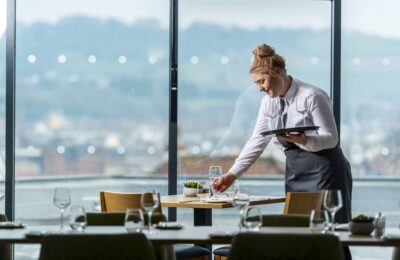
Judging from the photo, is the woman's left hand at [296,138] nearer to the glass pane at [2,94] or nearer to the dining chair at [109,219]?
the dining chair at [109,219]

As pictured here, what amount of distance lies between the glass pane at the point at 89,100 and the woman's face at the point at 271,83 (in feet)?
6.61

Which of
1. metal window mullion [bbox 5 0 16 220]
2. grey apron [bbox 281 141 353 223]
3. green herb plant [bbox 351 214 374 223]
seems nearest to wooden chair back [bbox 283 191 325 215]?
grey apron [bbox 281 141 353 223]

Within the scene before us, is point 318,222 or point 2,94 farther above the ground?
point 2,94

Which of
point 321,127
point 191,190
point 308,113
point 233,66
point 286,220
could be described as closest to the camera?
point 286,220

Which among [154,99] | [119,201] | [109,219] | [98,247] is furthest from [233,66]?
[98,247]

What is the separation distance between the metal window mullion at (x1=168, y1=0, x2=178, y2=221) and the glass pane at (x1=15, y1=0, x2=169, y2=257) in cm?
6

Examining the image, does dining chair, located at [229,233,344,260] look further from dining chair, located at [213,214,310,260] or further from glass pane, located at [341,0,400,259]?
glass pane, located at [341,0,400,259]

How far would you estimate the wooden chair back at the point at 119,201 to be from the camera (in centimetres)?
548

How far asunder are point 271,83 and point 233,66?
2012 millimetres

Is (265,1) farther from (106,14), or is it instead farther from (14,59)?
(14,59)

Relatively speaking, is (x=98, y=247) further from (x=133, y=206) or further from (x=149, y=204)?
(x=133, y=206)

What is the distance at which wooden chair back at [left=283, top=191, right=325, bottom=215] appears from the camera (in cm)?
539

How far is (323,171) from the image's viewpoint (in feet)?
17.9

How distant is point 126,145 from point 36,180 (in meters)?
0.84
